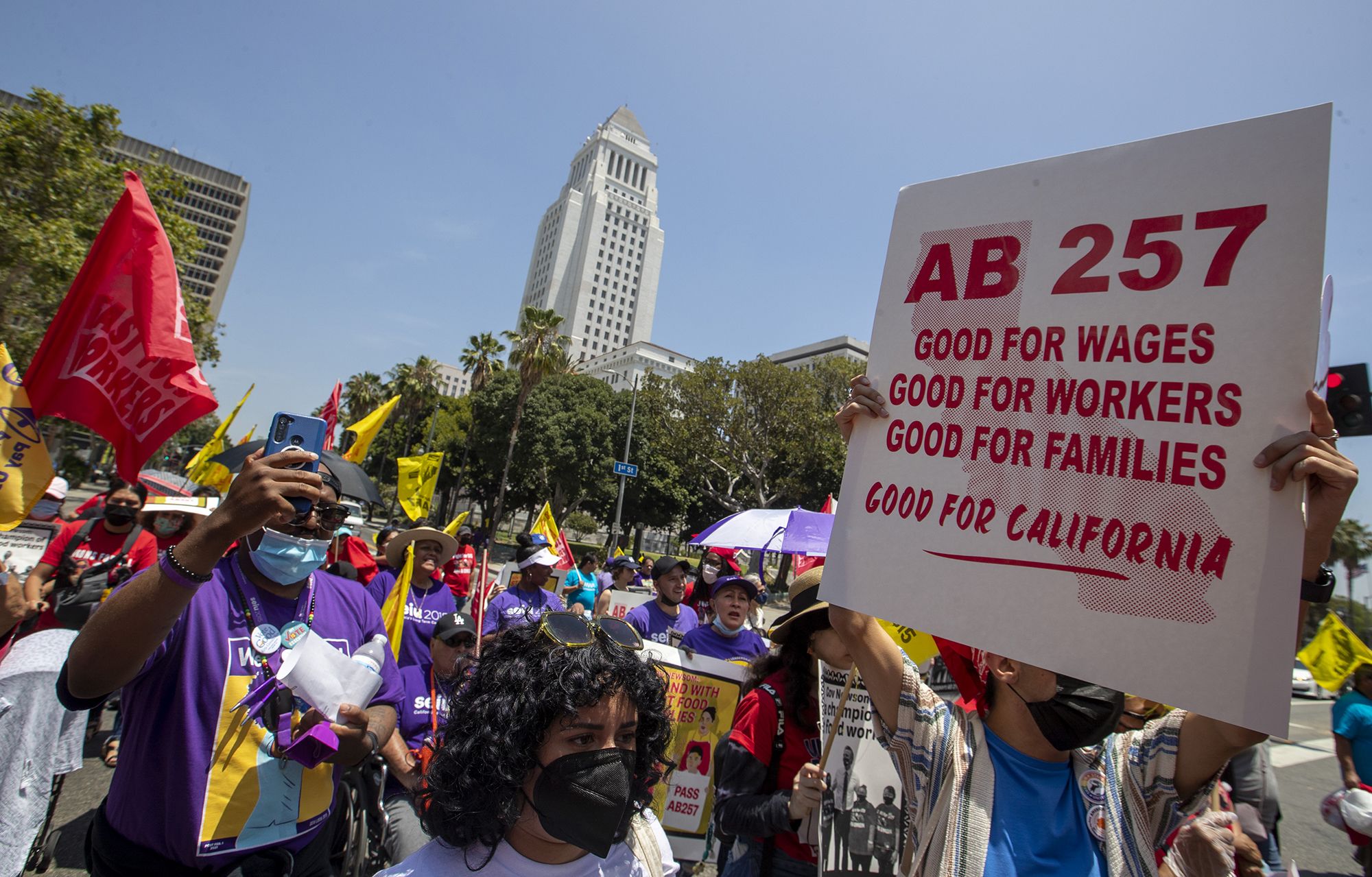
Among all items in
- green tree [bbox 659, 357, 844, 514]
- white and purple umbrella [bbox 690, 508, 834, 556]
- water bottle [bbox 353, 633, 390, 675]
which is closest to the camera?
water bottle [bbox 353, 633, 390, 675]

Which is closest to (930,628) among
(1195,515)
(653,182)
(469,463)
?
(1195,515)

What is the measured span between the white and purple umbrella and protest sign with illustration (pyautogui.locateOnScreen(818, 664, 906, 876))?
1791mm

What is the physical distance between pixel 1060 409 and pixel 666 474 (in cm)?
4177

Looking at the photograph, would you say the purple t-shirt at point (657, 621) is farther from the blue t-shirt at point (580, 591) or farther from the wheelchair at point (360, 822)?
the blue t-shirt at point (580, 591)

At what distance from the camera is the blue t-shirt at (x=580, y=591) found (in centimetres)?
977

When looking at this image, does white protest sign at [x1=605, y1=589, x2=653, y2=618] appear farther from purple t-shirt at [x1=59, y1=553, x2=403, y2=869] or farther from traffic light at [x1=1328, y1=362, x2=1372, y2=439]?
traffic light at [x1=1328, y1=362, x2=1372, y2=439]

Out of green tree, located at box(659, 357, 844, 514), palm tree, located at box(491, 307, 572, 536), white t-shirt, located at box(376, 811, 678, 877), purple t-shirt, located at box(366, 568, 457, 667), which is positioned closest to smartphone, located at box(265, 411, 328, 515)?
white t-shirt, located at box(376, 811, 678, 877)

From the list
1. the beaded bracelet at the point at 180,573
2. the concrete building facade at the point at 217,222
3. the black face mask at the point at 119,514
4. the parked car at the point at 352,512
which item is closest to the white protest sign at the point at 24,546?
the black face mask at the point at 119,514

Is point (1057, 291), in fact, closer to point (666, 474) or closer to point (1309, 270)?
point (1309, 270)

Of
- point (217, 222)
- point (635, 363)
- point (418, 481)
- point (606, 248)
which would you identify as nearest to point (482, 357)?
point (418, 481)

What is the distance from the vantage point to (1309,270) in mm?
1530

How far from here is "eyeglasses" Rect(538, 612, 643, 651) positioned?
1.92 meters

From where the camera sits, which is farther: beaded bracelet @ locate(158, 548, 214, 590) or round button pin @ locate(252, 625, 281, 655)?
round button pin @ locate(252, 625, 281, 655)

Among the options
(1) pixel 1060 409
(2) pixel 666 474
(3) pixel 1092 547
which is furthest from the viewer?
(2) pixel 666 474
